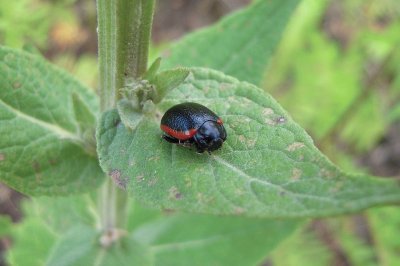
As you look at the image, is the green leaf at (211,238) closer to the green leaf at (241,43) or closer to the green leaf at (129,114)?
the green leaf at (241,43)

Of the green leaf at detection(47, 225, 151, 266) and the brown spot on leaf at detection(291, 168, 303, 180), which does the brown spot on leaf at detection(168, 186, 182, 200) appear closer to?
the brown spot on leaf at detection(291, 168, 303, 180)

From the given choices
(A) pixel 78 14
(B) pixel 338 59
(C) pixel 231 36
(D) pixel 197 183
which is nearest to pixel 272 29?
(C) pixel 231 36

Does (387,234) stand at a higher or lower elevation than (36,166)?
lower

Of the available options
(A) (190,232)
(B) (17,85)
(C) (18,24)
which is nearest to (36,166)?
(B) (17,85)

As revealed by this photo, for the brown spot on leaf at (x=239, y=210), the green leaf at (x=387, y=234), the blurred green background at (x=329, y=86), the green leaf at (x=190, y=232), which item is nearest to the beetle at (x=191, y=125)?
the brown spot on leaf at (x=239, y=210)

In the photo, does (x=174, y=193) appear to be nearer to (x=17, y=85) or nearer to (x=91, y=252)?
(x=17, y=85)

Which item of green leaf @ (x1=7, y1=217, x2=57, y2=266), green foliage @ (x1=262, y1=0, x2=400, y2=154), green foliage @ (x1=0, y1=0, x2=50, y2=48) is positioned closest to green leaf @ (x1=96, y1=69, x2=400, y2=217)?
green leaf @ (x1=7, y1=217, x2=57, y2=266)
